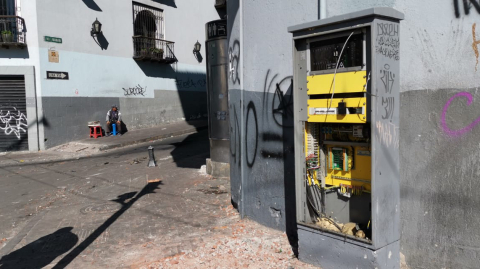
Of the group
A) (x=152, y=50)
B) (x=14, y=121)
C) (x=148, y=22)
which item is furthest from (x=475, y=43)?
(x=148, y=22)

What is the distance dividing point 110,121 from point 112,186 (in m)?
8.73

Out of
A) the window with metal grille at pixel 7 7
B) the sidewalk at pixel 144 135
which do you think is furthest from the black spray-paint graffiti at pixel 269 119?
the window with metal grille at pixel 7 7

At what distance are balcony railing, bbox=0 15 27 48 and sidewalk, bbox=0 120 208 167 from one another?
395cm

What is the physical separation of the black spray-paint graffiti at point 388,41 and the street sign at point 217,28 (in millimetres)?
5305

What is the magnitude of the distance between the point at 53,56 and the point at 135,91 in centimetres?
428

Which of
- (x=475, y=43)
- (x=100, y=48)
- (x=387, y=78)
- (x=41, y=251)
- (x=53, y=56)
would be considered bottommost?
(x=41, y=251)

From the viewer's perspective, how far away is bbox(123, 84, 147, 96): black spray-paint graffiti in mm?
18438

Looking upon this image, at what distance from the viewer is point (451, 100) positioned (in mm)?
3877

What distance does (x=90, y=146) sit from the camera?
15156 mm

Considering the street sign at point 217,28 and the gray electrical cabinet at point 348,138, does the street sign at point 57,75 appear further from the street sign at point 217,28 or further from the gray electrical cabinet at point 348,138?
the gray electrical cabinet at point 348,138

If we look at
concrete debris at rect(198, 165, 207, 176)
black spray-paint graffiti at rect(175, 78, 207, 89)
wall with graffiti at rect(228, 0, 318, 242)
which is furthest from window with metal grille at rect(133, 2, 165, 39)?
wall with graffiti at rect(228, 0, 318, 242)

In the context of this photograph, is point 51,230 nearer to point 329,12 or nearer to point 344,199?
point 344,199

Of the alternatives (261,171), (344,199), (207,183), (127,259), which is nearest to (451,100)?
(344,199)

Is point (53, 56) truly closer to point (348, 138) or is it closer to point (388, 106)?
point (348, 138)
